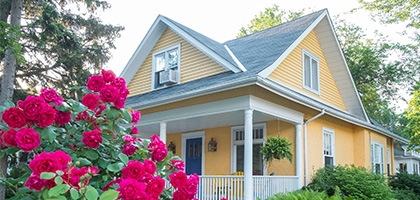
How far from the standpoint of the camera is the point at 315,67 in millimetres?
11234

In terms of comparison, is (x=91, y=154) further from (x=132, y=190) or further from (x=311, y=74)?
(x=311, y=74)

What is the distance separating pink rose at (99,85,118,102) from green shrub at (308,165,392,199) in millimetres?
6725

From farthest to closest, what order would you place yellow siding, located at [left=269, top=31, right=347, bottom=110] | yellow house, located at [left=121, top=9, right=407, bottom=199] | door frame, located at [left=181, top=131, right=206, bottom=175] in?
1. door frame, located at [left=181, top=131, right=206, bottom=175]
2. yellow siding, located at [left=269, top=31, right=347, bottom=110]
3. yellow house, located at [left=121, top=9, right=407, bottom=199]

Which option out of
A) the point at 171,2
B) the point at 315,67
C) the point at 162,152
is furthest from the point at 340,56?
the point at 162,152

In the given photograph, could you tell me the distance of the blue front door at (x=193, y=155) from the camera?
11062 mm

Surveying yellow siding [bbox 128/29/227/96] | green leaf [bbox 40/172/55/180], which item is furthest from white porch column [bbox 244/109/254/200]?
green leaf [bbox 40/172/55/180]

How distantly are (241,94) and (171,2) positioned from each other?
25.5 ft

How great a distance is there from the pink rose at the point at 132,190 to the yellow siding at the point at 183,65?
7359mm

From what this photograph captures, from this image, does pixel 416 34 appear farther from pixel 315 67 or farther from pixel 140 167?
pixel 140 167

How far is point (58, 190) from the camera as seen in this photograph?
164 cm

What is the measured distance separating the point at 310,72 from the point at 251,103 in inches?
165

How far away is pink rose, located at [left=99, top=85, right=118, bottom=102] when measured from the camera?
2.40 metres

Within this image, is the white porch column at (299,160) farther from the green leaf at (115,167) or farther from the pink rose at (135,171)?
the pink rose at (135,171)

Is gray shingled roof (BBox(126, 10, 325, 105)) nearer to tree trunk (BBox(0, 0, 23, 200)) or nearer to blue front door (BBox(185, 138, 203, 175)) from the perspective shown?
blue front door (BBox(185, 138, 203, 175))
